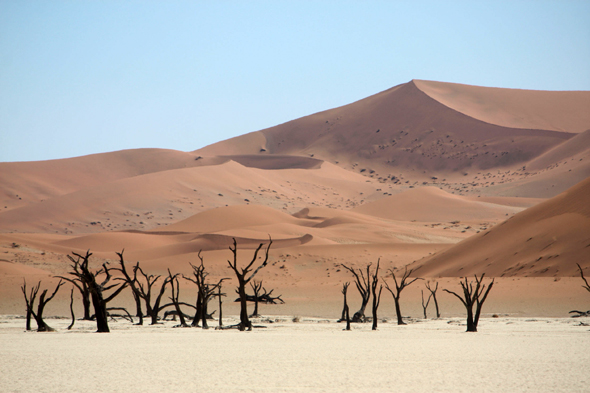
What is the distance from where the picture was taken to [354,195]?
8244 cm

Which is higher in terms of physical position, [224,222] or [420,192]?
[420,192]

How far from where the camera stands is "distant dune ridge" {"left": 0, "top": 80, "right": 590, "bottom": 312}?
99.7 ft

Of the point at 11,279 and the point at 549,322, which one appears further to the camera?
the point at 11,279

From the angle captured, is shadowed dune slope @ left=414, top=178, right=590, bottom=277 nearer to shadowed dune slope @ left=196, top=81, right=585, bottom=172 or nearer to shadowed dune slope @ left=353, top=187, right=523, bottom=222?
shadowed dune slope @ left=353, top=187, right=523, bottom=222

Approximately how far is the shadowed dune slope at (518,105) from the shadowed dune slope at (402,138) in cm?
303

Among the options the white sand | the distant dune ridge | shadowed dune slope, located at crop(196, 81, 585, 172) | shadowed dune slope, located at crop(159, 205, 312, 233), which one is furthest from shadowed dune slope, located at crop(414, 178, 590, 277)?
shadowed dune slope, located at crop(196, 81, 585, 172)

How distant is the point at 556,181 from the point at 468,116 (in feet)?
120

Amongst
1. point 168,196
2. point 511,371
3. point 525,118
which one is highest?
point 525,118

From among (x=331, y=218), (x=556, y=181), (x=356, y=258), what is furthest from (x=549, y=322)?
(x=556, y=181)

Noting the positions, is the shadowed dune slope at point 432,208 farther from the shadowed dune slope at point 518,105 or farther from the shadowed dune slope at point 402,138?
the shadowed dune slope at point 518,105

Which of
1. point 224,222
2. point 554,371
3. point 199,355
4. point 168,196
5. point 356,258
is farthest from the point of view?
point 168,196

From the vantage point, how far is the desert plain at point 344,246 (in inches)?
342

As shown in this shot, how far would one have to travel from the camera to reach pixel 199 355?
1013 centimetres

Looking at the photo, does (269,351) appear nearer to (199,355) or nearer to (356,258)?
(199,355)
